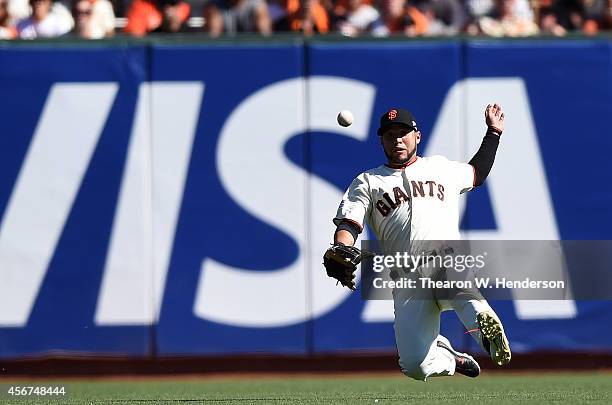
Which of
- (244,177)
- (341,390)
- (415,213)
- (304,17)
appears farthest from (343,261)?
(304,17)

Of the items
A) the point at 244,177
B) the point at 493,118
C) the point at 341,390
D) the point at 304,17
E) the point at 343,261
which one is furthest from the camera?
the point at 304,17

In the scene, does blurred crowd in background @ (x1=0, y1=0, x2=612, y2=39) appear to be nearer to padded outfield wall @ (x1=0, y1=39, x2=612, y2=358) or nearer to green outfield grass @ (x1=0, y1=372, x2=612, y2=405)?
padded outfield wall @ (x1=0, y1=39, x2=612, y2=358)

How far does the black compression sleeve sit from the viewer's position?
26.2 feet

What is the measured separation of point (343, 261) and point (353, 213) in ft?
1.45

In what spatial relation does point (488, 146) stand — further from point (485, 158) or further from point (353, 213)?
point (353, 213)

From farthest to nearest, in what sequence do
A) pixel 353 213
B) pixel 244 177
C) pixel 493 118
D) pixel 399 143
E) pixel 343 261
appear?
pixel 244 177 < pixel 493 118 < pixel 399 143 < pixel 353 213 < pixel 343 261

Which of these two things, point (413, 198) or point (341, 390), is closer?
point (413, 198)

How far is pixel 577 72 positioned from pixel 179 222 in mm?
3711

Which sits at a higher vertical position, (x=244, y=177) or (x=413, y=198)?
(x=413, y=198)

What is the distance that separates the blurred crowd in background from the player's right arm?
13.2ft

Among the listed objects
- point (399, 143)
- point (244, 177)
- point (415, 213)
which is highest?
point (399, 143)

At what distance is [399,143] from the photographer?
7801 mm

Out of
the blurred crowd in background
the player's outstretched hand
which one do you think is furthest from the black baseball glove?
the blurred crowd in background

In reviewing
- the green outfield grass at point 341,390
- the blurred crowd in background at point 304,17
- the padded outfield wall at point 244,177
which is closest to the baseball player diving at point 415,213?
the green outfield grass at point 341,390
